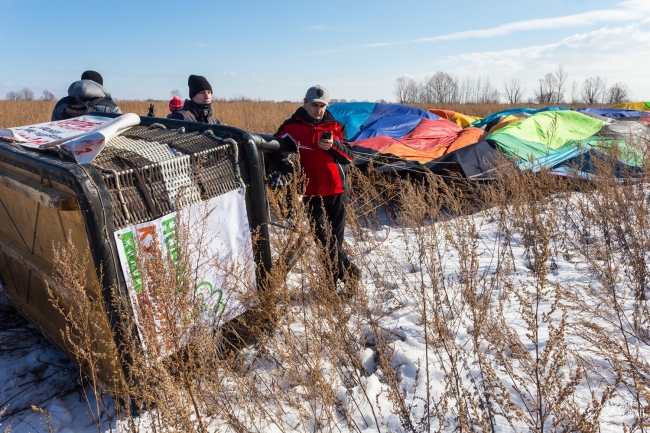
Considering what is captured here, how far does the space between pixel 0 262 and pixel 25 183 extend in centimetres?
166

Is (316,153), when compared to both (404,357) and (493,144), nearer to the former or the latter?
(404,357)

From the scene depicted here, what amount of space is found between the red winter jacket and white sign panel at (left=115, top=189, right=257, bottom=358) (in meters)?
0.76

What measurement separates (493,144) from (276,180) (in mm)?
4394

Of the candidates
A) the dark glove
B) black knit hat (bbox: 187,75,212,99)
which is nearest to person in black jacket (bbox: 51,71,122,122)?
black knit hat (bbox: 187,75,212,99)

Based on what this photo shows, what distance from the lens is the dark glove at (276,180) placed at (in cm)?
324

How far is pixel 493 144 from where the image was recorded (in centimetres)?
654

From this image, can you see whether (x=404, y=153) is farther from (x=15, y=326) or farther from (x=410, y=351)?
(x=15, y=326)

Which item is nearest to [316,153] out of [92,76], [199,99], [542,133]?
[199,99]

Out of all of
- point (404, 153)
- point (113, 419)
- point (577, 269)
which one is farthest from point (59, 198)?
point (404, 153)

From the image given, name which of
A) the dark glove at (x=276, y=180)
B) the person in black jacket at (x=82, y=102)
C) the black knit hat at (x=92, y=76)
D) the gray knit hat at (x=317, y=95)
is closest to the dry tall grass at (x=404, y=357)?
the dark glove at (x=276, y=180)

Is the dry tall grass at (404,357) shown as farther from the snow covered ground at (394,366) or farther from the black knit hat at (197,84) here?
the black knit hat at (197,84)

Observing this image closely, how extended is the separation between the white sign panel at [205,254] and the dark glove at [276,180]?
53cm

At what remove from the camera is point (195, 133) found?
2795 millimetres

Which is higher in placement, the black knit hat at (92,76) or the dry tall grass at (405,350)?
the black knit hat at (92,76)
